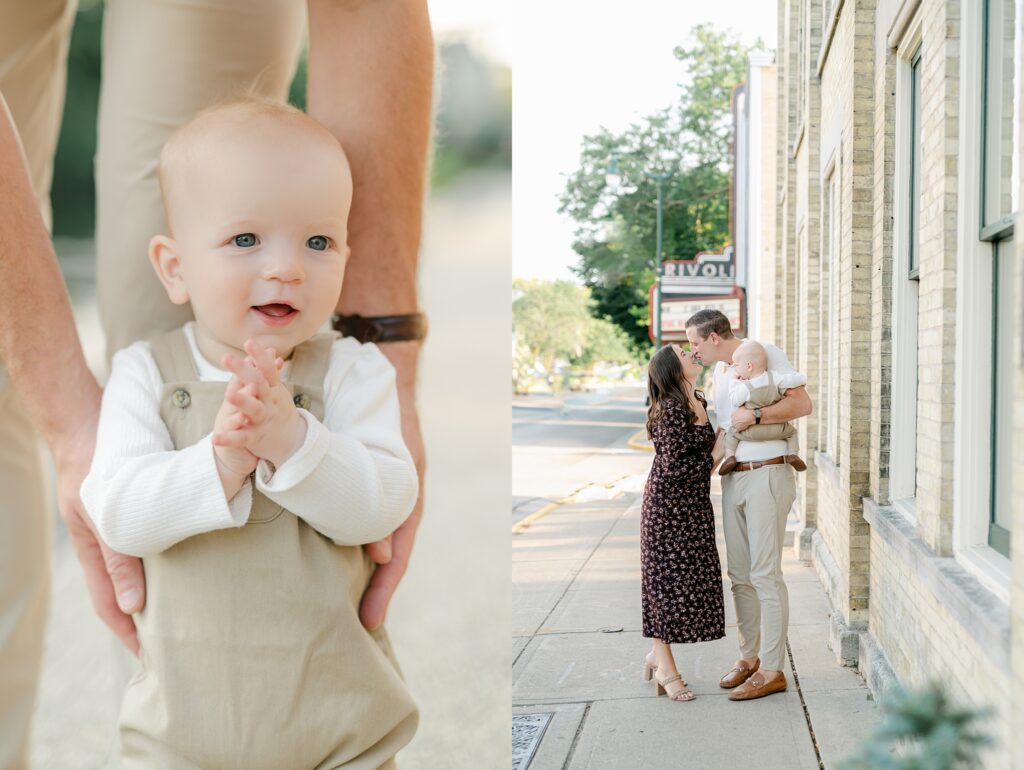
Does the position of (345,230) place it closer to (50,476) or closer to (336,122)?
(336,122)

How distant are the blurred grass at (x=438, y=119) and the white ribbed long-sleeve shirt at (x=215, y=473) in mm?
470

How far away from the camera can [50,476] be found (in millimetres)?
2896

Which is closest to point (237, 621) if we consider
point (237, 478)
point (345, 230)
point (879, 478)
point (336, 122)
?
point (237, 478)

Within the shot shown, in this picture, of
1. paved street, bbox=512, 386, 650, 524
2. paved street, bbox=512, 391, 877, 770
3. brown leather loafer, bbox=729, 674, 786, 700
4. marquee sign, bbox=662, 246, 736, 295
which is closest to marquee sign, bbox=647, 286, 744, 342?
marquee sign, bbox=662, 246, 736, 295

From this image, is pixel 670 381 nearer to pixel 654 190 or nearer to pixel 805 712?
pixel 805 712

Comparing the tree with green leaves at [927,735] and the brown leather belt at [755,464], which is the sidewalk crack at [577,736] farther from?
the tree with green leaves at [927,735]

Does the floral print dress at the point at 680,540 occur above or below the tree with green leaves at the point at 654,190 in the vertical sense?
below

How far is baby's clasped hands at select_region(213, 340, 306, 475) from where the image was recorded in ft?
7.67

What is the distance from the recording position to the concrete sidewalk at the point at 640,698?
183 inches

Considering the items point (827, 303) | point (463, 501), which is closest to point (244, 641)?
point (463, 501)

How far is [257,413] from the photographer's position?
7.72ft

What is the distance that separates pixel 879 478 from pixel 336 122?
3.54 m

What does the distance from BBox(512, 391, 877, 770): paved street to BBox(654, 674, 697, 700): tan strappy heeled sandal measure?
3 cm

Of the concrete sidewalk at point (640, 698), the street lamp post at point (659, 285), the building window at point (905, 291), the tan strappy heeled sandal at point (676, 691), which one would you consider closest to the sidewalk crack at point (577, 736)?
the concrete sidewalk at point (640, 698)
